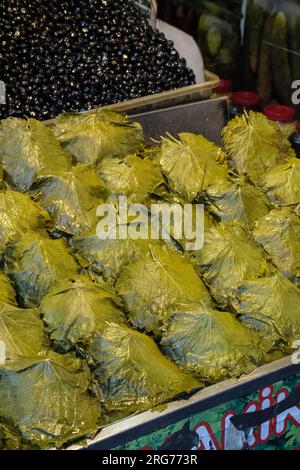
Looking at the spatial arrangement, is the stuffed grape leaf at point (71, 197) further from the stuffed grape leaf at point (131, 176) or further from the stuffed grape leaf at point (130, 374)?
the stuffed grape leaf at point (130, 374)

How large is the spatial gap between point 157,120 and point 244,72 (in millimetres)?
2235

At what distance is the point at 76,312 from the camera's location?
1.93 metres

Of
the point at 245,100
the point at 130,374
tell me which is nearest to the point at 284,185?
the point at 130,374

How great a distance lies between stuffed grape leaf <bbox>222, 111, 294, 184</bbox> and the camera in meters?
2.73

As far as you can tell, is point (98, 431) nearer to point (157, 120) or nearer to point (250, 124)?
point (250, 124)

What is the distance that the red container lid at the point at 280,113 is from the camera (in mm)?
4453

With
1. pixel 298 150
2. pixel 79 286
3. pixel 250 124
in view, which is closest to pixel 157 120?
pixel 250 124

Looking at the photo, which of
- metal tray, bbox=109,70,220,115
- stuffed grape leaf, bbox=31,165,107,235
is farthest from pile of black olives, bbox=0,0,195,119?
stuffed grape leaf, bbox=31,165,107,235

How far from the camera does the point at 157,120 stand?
3.16 metres

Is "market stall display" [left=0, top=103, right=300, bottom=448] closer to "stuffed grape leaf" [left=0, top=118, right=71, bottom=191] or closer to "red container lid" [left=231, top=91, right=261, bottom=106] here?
"stuffed grape leaf" [left=0, top=118, right=71, bottom=191]

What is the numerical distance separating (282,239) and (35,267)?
0.85 m

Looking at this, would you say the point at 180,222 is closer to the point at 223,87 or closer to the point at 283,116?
the point at 283,116

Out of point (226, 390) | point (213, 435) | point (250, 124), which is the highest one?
point (250, 124)
